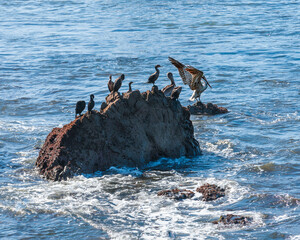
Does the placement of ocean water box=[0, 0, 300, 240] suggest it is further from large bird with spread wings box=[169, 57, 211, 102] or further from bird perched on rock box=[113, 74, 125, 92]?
bird perched on rock box=[113, 74, 125, 92]

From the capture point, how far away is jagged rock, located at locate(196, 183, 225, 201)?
8237 millimetres

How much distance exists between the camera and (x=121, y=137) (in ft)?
31.5

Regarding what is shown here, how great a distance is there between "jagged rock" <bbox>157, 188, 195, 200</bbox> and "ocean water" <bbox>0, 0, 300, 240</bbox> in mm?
119

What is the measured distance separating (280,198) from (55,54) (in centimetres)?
1637

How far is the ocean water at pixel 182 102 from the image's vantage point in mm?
7598

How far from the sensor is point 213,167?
32.2ft

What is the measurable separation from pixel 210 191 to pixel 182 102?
7001 mm

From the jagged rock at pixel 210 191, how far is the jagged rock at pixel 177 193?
0.18m

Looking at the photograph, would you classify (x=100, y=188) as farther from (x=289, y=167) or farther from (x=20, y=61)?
(x=20, y=61)

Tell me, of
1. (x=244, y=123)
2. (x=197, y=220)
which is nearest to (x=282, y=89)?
(x=244, y=123)

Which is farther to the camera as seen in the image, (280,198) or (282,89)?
(282,89)

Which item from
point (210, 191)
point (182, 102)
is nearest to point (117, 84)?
point (210, 191)

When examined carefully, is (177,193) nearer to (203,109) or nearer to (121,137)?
(121,137)

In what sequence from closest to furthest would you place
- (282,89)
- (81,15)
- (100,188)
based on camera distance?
1. (100,188)
2. (282,89)
3. (81,15)
